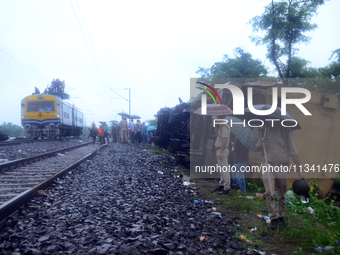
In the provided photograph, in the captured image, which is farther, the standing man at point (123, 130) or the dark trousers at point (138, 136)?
the dark trousers at point (138, 136)

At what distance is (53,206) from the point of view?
4.59m

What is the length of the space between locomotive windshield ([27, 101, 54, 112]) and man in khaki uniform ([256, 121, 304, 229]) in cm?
2072

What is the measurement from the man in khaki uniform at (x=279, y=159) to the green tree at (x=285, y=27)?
1643 centimetres

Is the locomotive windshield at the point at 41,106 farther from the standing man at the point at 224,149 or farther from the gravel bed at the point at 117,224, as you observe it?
the standing man at the point at 224,149

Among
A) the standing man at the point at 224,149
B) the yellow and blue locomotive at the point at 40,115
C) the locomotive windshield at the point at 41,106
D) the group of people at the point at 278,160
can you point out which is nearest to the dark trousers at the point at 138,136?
the yellow and blue locomotive at the point at 40,115

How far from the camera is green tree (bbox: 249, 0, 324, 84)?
1945 cm

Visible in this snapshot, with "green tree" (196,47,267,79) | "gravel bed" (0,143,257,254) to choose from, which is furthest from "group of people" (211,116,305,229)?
"green tree" (196,47,267,79)

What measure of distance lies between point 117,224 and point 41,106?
2032 cm

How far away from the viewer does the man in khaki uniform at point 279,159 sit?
3826 millimetres

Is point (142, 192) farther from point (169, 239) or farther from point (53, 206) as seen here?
point (169, 239)

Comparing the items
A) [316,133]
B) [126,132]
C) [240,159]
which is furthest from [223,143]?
[126,132]

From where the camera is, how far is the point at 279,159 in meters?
3.83

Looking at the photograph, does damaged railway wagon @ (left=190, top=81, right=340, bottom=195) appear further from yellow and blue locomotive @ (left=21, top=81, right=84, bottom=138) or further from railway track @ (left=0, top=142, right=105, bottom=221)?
yellow and blue locomotive @ (left=21, top=81, right=84, bottom=138)

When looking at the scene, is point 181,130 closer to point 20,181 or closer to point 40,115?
point 20,181
